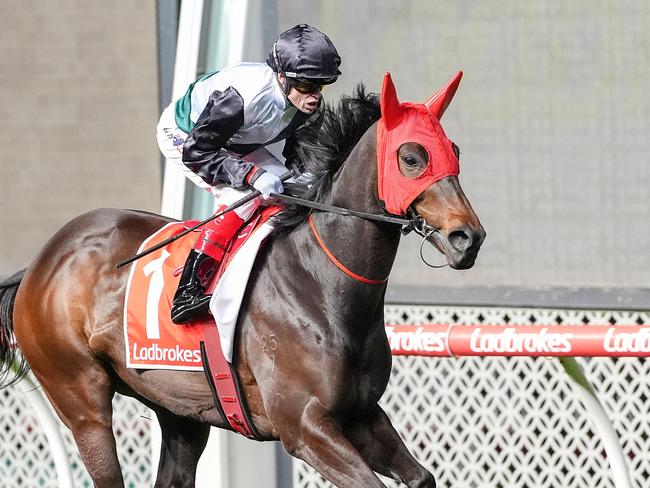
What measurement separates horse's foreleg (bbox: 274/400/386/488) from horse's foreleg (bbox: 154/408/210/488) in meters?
0.92

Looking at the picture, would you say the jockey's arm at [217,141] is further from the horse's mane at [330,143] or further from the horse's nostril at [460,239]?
the horse's nostril at [460,239]

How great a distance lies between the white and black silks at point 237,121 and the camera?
3.74m

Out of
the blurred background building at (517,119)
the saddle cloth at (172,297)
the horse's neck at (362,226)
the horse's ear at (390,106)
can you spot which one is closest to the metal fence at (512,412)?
the blurred background building at (517,119)

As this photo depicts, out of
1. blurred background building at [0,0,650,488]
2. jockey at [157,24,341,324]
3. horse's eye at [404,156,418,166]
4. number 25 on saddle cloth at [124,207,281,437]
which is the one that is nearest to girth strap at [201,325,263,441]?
number 25 on saddle cloth at [124,207,281,437]

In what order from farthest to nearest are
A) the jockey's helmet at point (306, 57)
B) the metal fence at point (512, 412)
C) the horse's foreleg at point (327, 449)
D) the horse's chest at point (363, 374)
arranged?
the metal fence at point (512, 412) → the jockey's helmet at point (306, 57) → the horse's chest at point (363, 374) → the horse's foreleg at point (327, 449)

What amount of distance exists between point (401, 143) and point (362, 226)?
0.30 metres

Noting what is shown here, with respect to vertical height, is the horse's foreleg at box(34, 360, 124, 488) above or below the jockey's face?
below

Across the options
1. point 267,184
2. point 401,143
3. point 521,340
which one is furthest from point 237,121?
point 521,340

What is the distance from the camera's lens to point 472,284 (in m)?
5.65

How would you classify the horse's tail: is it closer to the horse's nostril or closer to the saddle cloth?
the saddle cloth

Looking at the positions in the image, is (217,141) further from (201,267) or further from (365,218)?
(365,218)

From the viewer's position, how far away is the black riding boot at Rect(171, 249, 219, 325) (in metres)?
3.91

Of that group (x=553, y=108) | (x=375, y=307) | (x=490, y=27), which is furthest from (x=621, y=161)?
(x=375, y=307)

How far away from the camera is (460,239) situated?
3232 mm
